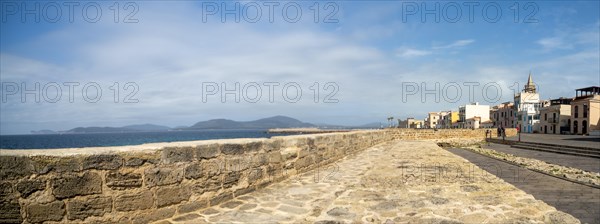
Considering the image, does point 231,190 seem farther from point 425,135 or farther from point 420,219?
point 425,135

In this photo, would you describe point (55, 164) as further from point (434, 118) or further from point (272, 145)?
point (434, 118)

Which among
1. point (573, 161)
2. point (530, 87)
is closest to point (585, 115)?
point (530, 87)

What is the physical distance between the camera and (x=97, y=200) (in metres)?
3.20

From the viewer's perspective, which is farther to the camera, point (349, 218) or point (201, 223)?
point (349, 218)

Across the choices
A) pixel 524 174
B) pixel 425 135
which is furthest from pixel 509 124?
pixel 524 174

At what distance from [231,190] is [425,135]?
31.8 m

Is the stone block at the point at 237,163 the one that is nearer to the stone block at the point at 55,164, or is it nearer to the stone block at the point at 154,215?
the stone block at the point at 154,215

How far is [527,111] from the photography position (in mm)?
62625

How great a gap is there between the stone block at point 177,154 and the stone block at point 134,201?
17.1 inches

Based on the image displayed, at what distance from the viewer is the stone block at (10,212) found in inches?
110

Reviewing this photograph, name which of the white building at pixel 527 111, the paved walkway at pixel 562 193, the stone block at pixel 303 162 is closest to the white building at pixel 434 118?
the white building at pixel 527 111

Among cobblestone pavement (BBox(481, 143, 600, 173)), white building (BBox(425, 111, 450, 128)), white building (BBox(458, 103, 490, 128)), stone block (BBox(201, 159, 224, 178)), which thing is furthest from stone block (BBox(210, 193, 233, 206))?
white building (BBox(425, 111, 450, 128))

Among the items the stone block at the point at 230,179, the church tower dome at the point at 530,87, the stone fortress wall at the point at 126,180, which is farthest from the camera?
the church tower dome at the point at 530,87

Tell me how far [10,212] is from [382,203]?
14.0 ft
